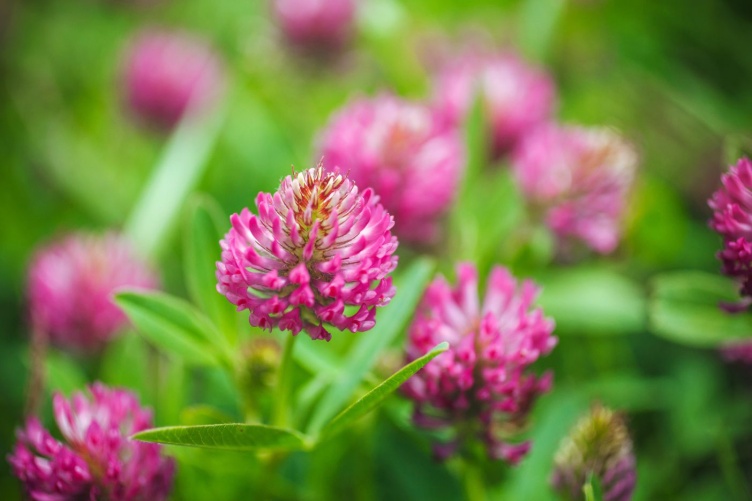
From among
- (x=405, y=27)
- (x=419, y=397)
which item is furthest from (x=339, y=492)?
(x=405, y=27)

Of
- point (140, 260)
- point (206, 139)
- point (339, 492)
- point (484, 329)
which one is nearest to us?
point (484, 329)

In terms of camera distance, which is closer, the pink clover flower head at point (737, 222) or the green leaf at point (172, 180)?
the pink clover flower head at point (737, 222)

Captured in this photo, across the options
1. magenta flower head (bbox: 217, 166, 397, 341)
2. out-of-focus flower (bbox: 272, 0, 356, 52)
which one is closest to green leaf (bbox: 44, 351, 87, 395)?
magenta flower head (bbox: 217, 166, 397, 341)

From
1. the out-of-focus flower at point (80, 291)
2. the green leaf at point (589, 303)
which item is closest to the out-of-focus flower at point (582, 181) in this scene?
the green leaf at point (589, 303)

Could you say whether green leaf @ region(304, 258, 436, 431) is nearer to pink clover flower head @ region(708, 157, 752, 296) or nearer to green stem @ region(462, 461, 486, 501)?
green stem @ region(462, 461, 486, 501)

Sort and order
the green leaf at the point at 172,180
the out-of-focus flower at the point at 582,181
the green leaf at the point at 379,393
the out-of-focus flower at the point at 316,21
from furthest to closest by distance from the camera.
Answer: the out-of-focus flower at the point at 316,21, the green leaf at the point at 172,180, the out-of-focus flower at the point at 582,181, the green leaf at the point at 379,393

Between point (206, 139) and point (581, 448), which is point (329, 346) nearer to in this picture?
point (581, 448)

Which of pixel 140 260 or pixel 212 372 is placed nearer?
pixel 212 372

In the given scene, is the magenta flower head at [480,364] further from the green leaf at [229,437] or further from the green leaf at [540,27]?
the green leaf at [540,27]
